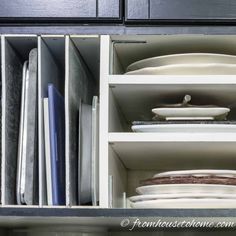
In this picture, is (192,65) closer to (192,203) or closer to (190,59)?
(190,59)

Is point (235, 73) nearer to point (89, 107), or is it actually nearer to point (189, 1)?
point (189, 1)

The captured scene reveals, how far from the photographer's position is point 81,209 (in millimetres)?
997

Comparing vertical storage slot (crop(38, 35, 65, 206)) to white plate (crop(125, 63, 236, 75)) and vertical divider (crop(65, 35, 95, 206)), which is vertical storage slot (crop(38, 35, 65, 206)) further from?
white plate (crop(125, 63, 236, 75))

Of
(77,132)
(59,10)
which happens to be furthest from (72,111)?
(59,10)

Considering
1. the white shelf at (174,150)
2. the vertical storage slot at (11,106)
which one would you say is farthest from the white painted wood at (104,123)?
the vertical storage slot at (11,106)

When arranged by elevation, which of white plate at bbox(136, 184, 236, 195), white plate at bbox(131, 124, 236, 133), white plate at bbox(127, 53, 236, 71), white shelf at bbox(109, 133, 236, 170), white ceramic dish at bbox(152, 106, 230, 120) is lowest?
white plate at bbox(136, 184, 236, 195)

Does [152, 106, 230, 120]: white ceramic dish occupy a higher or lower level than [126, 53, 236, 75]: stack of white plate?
lower

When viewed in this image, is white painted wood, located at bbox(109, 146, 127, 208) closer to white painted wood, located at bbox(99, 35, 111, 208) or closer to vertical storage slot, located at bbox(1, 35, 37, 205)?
white painted wood, located at bbox(99, 35, 111, 208)

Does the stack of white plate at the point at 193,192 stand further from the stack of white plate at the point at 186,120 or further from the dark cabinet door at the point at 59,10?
the dark cabinet door at the point at 59,10

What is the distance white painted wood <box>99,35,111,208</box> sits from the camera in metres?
1.03

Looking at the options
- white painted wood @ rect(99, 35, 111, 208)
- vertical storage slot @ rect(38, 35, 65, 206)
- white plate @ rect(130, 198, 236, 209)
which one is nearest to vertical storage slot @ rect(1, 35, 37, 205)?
vertical storage slot @ rect(38, 35, 65, 206)

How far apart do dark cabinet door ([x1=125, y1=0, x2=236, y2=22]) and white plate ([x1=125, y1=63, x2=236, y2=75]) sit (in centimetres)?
9

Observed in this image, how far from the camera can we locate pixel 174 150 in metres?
1.18

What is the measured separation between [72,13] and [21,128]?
0.23 m
